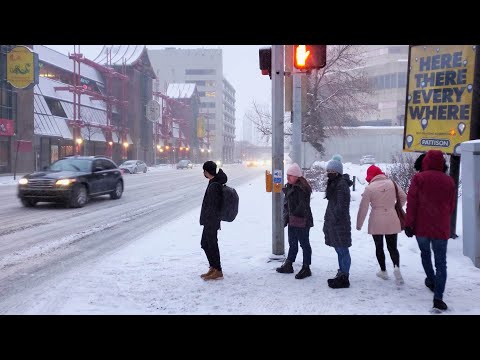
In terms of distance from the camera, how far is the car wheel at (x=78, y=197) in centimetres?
1341

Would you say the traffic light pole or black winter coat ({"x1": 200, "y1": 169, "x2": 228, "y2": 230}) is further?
the traffic light pole

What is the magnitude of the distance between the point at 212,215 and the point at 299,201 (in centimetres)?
127

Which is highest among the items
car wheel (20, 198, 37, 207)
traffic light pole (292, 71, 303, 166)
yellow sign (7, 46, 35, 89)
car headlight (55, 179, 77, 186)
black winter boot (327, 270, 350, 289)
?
yellow sign (7, 46, 35, 89)

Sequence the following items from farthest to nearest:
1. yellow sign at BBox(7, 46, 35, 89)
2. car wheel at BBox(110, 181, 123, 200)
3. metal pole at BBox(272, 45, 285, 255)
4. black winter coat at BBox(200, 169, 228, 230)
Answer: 1. yellow sign at BBox(7, 46, 35, 89)
2. car wheel at BBox(110, 181, 123, 200)
3. metal pole at BBox(272, 45, 285, 255)
4. black winter coat at BBox(200, 169, 228, 230)

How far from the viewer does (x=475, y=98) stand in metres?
7.98

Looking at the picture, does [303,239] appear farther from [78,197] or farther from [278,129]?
[78,197]

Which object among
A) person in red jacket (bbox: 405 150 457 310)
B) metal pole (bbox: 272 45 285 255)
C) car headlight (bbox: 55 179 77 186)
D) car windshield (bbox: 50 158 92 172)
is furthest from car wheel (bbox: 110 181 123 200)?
person in red jacket (bbox: 405 150 457 310)

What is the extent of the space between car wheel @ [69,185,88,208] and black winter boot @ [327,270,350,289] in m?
10.2

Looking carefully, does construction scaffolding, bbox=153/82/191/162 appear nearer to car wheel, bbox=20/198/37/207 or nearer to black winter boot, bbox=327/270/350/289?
car wheel, bbox=20/198/37/207

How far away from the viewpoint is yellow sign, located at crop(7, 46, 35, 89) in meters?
32.7
